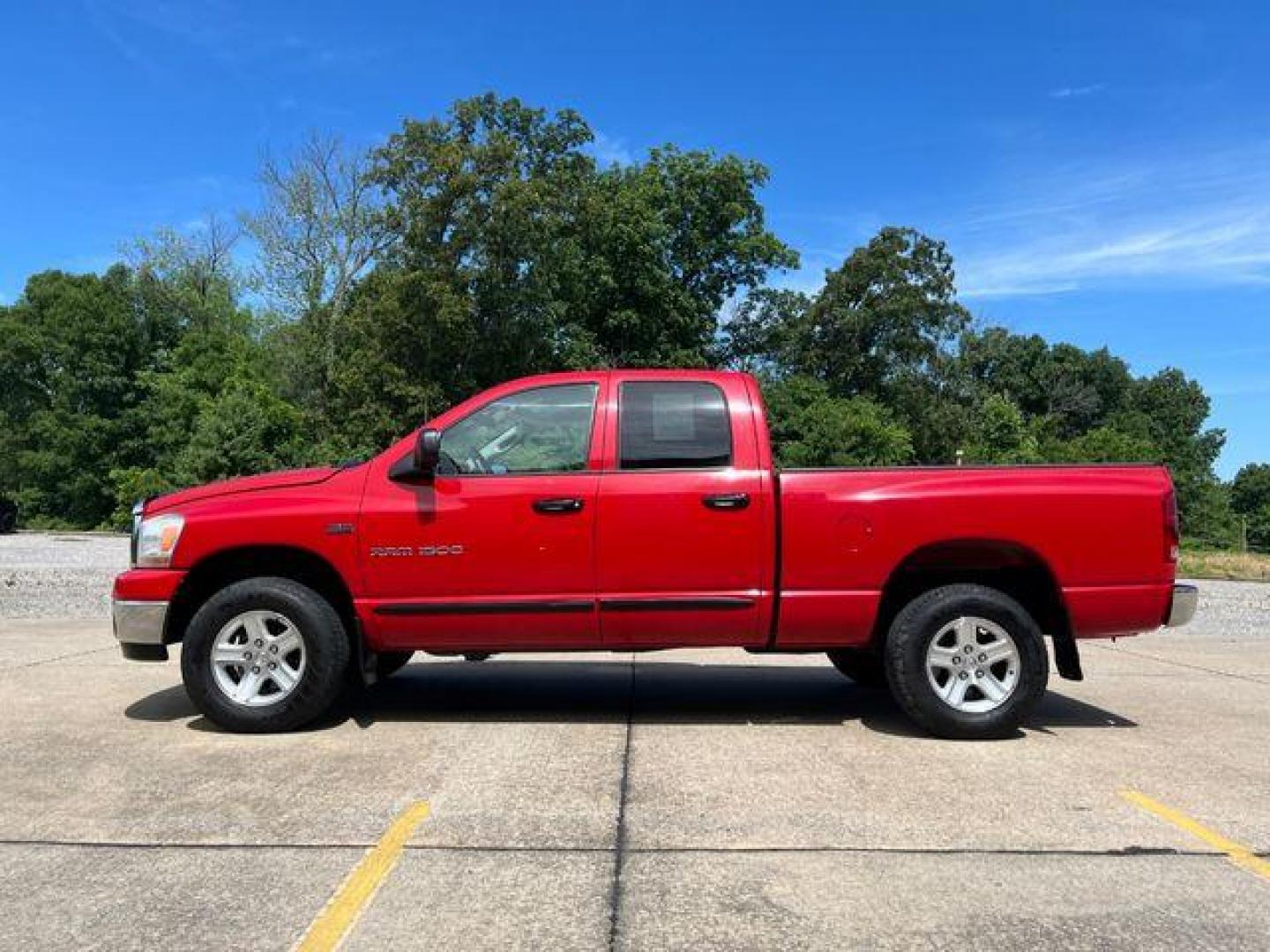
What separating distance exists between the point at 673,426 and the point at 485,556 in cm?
133

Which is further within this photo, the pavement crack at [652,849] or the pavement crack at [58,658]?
the pavement crack at [58,658]

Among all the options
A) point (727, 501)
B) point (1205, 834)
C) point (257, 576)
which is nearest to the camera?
point (1205, 834)

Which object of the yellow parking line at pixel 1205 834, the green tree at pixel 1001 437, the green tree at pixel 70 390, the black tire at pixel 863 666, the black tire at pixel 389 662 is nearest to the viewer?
the yellow parking line at pixel 1205 834

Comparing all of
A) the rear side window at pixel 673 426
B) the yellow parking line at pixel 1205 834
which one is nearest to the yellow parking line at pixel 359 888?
the rear side window at pixel 673 426

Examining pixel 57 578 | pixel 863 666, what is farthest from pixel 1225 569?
pixel 57 578

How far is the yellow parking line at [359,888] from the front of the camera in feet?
10.9

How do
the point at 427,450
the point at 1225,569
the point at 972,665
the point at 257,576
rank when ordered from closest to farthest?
the point at 427,450 → the point at 972,665 → the point at 257,576 → the point at 1225,569

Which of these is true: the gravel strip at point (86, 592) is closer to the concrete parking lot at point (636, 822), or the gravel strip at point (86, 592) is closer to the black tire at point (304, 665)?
the concrete parking lot at point (636, 822)

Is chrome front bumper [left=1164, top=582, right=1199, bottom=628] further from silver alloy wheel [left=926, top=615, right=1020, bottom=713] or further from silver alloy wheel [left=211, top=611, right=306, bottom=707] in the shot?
silver alloy wheel [left=211, top=611, right=306, bottom=707]

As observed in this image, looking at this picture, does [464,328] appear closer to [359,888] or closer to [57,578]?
[57,578]

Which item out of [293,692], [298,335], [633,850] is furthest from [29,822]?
[298,335]

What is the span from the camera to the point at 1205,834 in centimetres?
438

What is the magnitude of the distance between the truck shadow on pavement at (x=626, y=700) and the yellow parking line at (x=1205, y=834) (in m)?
1.35

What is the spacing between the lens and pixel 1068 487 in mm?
5941
